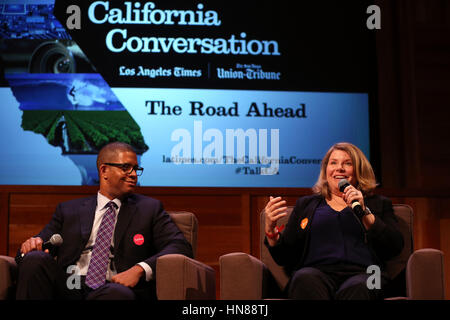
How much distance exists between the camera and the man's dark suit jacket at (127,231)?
296cm

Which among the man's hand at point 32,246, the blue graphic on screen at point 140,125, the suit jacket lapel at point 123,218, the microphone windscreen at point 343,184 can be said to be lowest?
the man's hand at point 32,246

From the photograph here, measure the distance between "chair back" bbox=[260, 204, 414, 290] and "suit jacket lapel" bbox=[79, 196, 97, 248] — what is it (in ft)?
3.06

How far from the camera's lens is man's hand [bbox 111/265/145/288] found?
105 inches

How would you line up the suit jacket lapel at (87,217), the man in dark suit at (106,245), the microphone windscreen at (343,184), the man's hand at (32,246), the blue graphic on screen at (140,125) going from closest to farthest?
the man in dark suit at (106,245) → the man's hand at (32,246) → the microphone windscreen at (343,184) → the suit jacket lapel at (87,217) → the blue graphic on screen at (140,125)

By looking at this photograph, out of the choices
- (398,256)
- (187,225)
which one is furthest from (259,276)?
(398,256)

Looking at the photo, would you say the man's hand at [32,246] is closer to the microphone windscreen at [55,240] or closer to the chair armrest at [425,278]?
the microphone windscreen at [55,240]

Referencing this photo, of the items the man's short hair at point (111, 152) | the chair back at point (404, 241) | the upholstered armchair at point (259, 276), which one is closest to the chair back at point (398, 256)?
the chair back at point (404, 241)

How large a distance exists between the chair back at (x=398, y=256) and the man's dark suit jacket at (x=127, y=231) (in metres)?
0.48

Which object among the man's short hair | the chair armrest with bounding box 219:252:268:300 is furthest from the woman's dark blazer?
the man's short hair

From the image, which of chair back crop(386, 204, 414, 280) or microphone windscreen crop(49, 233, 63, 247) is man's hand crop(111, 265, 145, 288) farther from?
chair back crop(386, 204, 414, 280)
